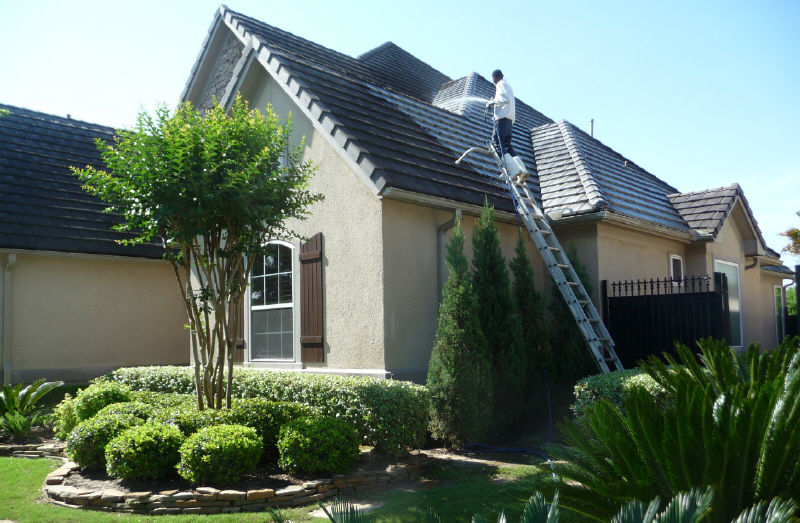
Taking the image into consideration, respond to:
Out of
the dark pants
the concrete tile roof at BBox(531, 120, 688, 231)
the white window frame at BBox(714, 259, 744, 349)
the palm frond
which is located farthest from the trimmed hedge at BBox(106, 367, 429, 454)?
the white window frame at BBox(714, 259, 744, 349)

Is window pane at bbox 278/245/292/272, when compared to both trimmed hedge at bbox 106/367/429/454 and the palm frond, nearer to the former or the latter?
trimmed hedge at bbox 106/367/429/454

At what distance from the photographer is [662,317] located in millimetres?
9930

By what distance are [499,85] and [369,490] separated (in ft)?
25.4

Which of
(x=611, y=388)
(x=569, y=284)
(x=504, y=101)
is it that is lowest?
(x=611, y=388)

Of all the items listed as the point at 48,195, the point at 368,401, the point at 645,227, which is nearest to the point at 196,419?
the point at 368,401

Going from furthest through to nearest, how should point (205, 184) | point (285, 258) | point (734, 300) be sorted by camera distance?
point (734, 300) < point (285, 258) < point (205, 184)

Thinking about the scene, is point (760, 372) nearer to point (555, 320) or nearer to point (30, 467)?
point (555, 320)

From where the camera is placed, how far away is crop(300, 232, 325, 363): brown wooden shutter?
372 inches

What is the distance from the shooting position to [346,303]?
9.11 meters

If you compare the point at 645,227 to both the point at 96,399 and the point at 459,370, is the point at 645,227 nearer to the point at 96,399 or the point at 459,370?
the point at 459,370

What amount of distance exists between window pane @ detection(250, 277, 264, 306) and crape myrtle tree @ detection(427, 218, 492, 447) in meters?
3.87

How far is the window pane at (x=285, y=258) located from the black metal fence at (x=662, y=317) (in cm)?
540

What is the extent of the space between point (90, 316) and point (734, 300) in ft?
45.5

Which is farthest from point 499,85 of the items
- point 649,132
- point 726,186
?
point 726,186
